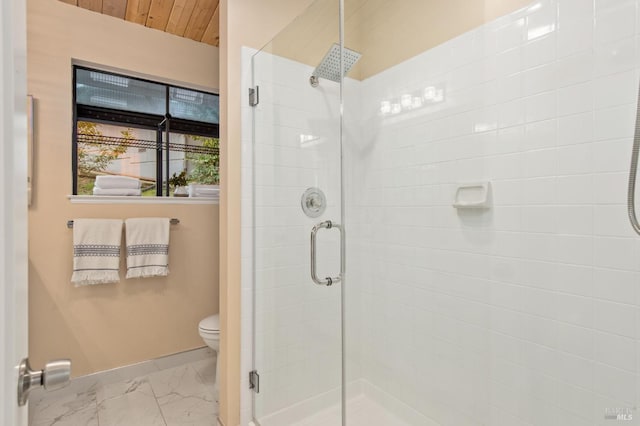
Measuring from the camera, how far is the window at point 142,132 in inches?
94.7

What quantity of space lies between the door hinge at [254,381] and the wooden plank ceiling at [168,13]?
2.25 meters

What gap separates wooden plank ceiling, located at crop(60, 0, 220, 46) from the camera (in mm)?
2141

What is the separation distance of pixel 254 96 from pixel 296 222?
0.73 meters

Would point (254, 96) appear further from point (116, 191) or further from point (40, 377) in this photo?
point (40, 377)

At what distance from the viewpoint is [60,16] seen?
213 cm

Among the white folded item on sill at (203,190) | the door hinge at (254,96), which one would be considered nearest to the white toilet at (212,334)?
the white folded item on sill at (203,190)

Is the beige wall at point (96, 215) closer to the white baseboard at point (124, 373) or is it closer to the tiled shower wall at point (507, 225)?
the white baseboard at point (124, 373)

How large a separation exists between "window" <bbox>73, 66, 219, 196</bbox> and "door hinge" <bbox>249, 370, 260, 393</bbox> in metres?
1.61

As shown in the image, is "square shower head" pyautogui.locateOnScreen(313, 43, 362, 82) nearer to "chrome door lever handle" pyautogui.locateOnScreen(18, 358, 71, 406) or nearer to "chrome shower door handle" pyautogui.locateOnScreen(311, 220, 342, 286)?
"chrome shower door handle" pyautogui.locateOnScreen(311, 220, 342, 286)

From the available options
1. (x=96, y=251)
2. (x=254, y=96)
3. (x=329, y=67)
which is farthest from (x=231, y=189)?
(x=96, y=251)

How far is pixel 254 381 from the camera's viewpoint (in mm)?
1808

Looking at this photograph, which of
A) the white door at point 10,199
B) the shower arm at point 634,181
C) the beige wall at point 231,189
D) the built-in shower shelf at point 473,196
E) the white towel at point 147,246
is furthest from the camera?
the white towel at point 147,246

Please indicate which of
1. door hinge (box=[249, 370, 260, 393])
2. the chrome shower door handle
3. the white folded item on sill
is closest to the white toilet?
door hinge (box=[249, 370, 260, 393])

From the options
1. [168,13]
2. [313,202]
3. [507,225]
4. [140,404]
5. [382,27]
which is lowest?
[140,404]
